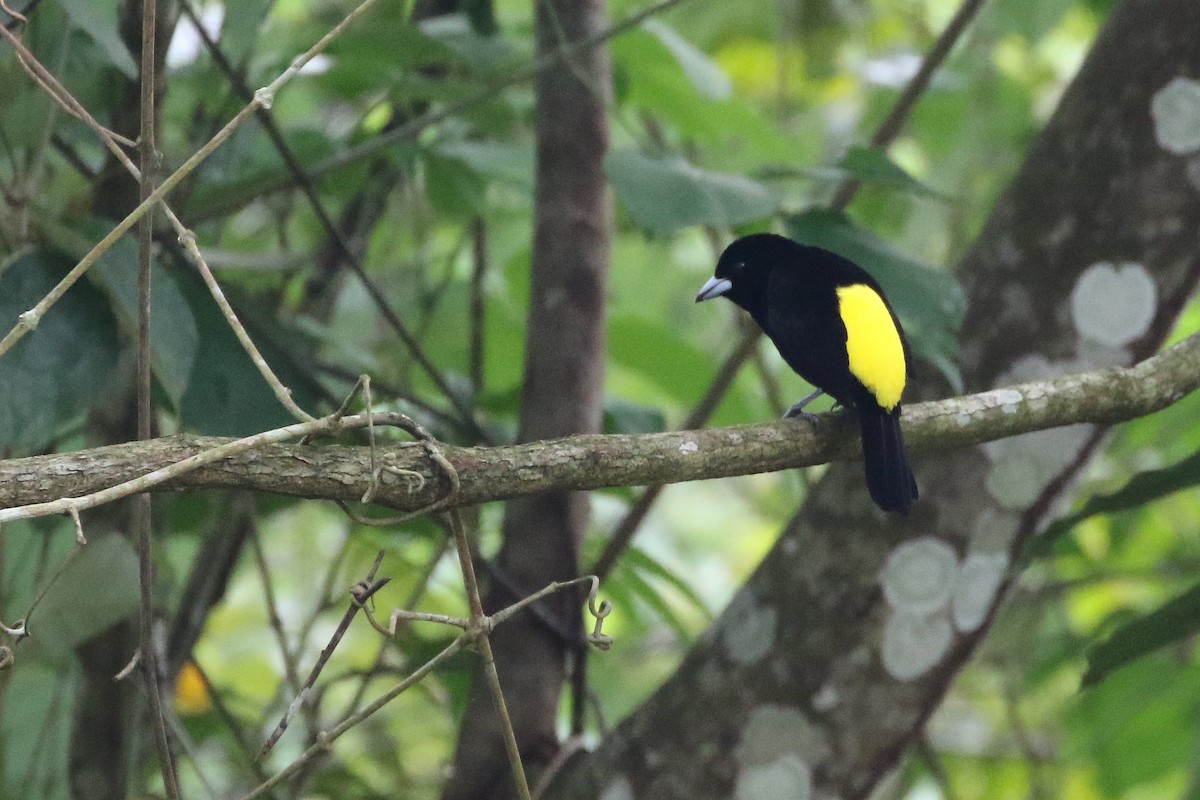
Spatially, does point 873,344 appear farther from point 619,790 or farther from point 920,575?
point 619,790

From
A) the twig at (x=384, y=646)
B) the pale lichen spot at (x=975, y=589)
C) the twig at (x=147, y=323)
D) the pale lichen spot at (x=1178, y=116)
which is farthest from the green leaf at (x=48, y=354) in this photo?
the pale lichen spot at (x=1178, y=116)

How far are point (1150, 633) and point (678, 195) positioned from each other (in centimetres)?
106

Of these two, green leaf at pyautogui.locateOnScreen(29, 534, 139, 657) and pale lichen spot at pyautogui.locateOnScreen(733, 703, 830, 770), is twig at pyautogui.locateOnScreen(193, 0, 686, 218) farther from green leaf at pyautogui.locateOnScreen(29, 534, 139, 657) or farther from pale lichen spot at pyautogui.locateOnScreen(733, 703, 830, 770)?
pale lichen spot at pyautogui.locateOnScreen(733, 703, 830, 770)

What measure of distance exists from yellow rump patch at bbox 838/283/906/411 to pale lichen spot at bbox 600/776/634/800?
2.75 feet

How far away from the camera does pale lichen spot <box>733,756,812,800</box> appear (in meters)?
2.35

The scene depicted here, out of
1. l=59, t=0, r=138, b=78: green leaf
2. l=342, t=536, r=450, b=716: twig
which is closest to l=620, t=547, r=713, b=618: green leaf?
l=342, t=536, r=450, b=716: twig

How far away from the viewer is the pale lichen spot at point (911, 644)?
7.90 ft

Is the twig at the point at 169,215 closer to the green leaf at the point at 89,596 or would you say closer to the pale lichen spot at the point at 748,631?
the green leaf at the point at 89,596

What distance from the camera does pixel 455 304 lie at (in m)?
3.28

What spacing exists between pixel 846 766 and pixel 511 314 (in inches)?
57.5

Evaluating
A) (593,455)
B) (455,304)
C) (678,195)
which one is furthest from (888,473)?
(455,304)

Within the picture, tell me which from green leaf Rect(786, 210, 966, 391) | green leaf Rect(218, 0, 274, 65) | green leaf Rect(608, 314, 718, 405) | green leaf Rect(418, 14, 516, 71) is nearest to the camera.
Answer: green leaf Rect(218, 0, 274, 65)

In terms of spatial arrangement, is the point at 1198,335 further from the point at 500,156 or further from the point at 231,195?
the point at 231,195

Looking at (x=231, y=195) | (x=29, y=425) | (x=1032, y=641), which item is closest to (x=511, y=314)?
(x=231, y=195)
